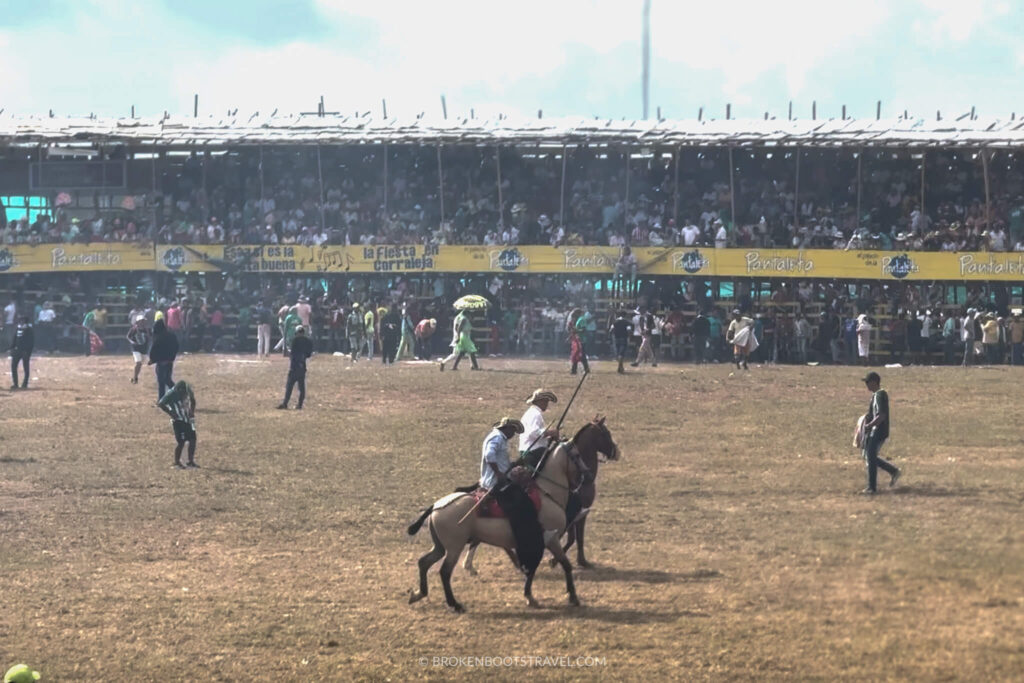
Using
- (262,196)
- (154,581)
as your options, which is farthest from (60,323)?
(154,581)

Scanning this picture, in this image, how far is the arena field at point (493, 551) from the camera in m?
11.1

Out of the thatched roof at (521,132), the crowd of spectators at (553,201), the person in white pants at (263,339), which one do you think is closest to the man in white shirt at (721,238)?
the crowd of spectators at (553,201)

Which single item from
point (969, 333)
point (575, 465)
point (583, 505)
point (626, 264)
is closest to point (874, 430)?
point (583, 505)

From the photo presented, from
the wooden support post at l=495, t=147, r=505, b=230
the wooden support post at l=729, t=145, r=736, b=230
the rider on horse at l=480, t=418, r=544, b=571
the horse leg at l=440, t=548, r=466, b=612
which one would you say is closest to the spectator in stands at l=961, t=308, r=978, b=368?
the wooden support post at l=729, t=145, r=736, b=230

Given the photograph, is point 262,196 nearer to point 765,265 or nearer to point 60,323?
point 60,323

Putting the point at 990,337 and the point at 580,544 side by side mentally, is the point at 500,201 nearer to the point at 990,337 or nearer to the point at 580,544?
the point at 990,337

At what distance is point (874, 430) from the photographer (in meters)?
17.3

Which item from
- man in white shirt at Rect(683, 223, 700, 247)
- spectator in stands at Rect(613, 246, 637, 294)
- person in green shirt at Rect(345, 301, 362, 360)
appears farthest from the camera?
man in white shirt at Rect(683, 223, 700, 247)

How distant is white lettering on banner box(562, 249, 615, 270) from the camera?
134 feet

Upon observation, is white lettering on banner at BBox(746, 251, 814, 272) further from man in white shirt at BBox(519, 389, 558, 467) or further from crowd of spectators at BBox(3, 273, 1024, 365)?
man in white shirt at BBox(519, 389, 558, 467)

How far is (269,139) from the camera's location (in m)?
42.3

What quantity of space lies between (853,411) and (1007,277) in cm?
1501

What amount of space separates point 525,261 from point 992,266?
12.8 m

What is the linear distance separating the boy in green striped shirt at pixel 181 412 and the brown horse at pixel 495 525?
7.80 meters
